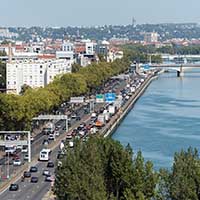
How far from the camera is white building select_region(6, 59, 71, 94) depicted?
29844mm

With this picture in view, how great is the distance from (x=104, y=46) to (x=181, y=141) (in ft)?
128

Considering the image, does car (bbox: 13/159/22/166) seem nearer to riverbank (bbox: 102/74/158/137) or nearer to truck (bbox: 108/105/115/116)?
riverbank (bbox: 102/74/158/137)

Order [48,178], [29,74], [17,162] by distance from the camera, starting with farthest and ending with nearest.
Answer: [29,74], [17,162], [48,178]

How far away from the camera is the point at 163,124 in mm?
22875

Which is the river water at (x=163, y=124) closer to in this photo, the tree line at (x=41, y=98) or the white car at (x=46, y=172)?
the tree line at (x=41, y=98)

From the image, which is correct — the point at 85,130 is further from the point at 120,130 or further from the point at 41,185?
the point at 41,185

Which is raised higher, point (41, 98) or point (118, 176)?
point (118, 176)

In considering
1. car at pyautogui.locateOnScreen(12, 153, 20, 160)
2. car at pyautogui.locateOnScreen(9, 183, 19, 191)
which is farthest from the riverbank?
car at pyautogui.locateOnScreen(9, 183, 19, 191)

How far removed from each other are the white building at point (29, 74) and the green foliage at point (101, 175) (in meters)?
18.6

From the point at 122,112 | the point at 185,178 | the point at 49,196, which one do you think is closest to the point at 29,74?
the point at 122,112

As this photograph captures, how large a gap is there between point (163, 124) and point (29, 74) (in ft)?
30.4

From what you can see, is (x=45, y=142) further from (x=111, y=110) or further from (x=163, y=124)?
(x=111, y=110)

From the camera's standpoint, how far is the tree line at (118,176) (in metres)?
9.14

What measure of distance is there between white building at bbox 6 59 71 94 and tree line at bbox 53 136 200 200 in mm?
18706
